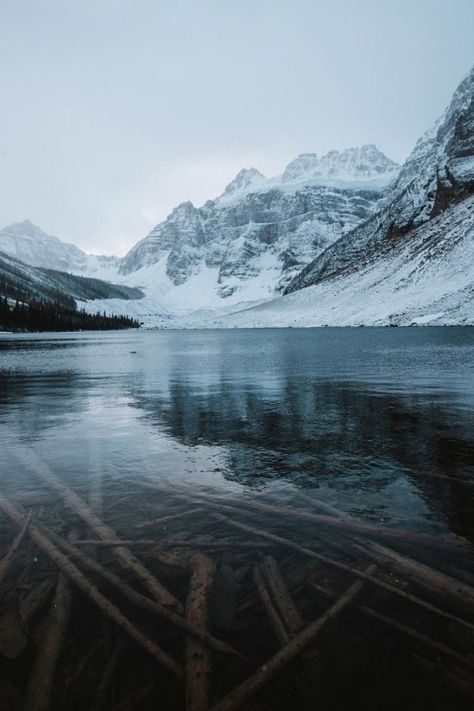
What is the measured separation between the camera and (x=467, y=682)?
451 centimetres

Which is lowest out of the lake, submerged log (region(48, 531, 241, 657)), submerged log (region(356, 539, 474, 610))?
submerged log (region(48, 531, 241, 657))

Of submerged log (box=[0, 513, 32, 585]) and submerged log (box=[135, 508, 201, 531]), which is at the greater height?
submerged log (box=[135, 508, 201, 531])

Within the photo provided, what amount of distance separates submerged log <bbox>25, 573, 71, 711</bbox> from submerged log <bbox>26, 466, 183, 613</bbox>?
3.14 ft

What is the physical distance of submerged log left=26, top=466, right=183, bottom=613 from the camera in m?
5.96

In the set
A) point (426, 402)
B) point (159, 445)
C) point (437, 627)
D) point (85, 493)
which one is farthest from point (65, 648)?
point (426, 402)

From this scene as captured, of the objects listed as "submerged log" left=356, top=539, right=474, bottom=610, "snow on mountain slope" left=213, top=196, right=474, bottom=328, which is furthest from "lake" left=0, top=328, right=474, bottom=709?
"snow on mountain slope" left=213, top=196, right=474, bottom=328

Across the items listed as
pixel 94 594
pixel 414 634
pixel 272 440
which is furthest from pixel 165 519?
pixel 272 440

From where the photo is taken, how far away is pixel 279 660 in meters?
4.75

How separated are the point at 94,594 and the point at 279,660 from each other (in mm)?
2633

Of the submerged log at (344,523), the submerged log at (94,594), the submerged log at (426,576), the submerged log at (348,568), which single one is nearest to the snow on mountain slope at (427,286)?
the submerged log at (344,523)

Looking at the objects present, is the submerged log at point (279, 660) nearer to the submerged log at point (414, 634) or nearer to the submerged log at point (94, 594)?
the submerged log at point (414, 634)

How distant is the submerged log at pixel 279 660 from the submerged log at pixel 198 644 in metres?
0.22

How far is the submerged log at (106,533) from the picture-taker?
5.96m

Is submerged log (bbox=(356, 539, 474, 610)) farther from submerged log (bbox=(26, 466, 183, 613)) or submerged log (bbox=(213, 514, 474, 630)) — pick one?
submerged log (bbox=(26, 466, 183, 613))
